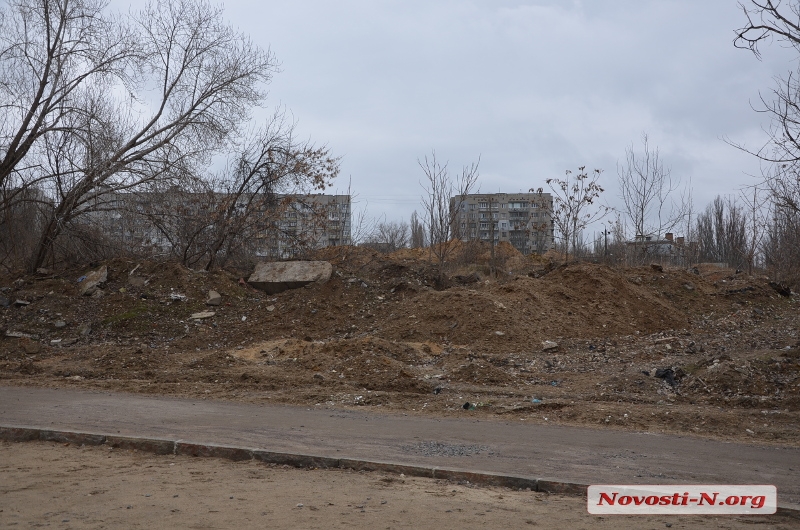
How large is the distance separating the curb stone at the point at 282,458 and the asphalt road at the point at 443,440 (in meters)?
0.17

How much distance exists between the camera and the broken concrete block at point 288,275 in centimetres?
2192

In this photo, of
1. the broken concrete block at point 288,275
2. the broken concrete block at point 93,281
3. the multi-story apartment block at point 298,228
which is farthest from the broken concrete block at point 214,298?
the multi-story apartment block at point 298,228

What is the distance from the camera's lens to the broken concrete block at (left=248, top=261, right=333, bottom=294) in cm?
2192

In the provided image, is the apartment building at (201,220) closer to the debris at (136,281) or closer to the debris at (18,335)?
the debris at (136,281)

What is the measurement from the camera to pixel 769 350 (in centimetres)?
1366

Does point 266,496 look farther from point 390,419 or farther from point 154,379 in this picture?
point 154,379

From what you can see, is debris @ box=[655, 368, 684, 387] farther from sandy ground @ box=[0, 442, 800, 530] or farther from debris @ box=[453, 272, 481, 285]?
debris @ box=[453, 272, 481, 285]

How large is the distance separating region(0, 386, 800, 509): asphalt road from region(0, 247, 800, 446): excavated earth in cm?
102

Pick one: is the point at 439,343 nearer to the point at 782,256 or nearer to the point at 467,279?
the point at 467,279

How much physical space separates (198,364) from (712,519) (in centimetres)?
1175

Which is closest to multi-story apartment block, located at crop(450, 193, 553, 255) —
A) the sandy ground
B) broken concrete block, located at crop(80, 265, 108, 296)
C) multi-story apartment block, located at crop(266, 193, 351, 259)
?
multi-story apartment block, located at crop(266, 193, 351, 259)

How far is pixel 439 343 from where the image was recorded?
1727cm

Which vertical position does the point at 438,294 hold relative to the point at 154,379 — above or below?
above

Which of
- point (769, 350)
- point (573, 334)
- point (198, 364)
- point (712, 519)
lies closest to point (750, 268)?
point (573, 334)
